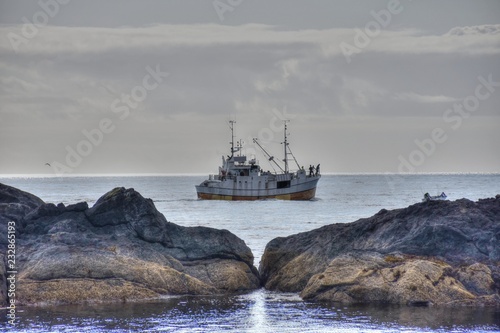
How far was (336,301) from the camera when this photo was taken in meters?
27.9

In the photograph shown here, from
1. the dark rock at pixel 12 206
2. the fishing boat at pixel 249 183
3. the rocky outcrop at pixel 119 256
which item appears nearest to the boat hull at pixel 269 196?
the fishing boat at pixel 249 183

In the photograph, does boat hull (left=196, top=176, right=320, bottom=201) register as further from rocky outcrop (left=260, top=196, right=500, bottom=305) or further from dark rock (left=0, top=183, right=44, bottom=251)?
rocky outcrop (left=260, top=196, right=500, bottom=305)

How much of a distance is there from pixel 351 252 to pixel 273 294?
Answer: 3118 millimetres

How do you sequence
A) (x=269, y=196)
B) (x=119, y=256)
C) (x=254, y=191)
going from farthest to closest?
(x=269, y=196), (x=254, y=191), (x=119, y=256)

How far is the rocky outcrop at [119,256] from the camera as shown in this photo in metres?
28.0

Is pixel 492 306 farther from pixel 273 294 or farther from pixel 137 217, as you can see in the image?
pixel 137 217

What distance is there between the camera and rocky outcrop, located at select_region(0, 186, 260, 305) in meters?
28.0

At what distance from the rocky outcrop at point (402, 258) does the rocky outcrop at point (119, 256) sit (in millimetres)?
1977

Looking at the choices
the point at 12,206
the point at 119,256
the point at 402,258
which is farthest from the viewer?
the point at 12,206

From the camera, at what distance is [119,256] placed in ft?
95.3

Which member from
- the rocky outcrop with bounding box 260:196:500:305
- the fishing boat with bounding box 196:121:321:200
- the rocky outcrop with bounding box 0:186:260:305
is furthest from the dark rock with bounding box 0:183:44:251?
the fishing boat with bounding box 196:121:321:200

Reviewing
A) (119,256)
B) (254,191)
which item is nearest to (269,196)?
(254,191)

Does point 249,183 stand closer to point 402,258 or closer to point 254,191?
point 254,191

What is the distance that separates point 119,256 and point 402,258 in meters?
9.22
